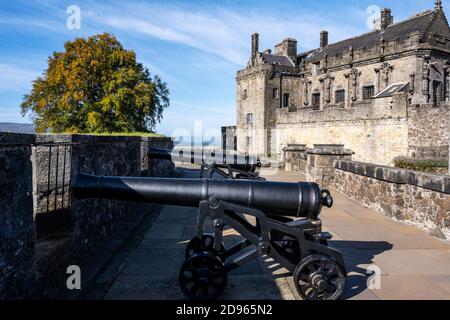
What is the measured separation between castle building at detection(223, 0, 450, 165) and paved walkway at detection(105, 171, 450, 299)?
667 inches

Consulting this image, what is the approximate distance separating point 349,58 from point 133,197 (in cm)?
3182

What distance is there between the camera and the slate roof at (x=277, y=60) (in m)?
37.8

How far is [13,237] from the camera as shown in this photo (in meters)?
2.84

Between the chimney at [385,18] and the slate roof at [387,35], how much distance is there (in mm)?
628

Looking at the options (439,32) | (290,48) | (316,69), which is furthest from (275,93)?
(439,32)

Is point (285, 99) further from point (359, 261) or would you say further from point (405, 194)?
point (359, 261)

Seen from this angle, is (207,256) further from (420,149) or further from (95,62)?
(95,62)

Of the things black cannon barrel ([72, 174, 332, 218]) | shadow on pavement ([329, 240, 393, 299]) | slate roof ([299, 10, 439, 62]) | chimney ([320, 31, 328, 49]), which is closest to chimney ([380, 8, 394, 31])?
slate roof ([299, 10, 439, 62])

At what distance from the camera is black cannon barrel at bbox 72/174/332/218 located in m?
3.56

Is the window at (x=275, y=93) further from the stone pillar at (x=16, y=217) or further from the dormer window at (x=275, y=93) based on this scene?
the stone pillar at (x=16, y=217)

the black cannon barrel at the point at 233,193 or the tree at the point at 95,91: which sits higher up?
the tree at the point at 95,91

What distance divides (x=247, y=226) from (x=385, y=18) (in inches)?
1381

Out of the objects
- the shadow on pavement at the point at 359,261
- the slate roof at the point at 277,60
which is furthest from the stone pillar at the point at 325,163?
the slate roof at the point at 277,60

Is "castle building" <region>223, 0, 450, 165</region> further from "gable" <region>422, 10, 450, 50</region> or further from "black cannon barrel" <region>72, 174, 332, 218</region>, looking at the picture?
→ "black cannon barrel" <region>72, 174, 332, 218</region>
